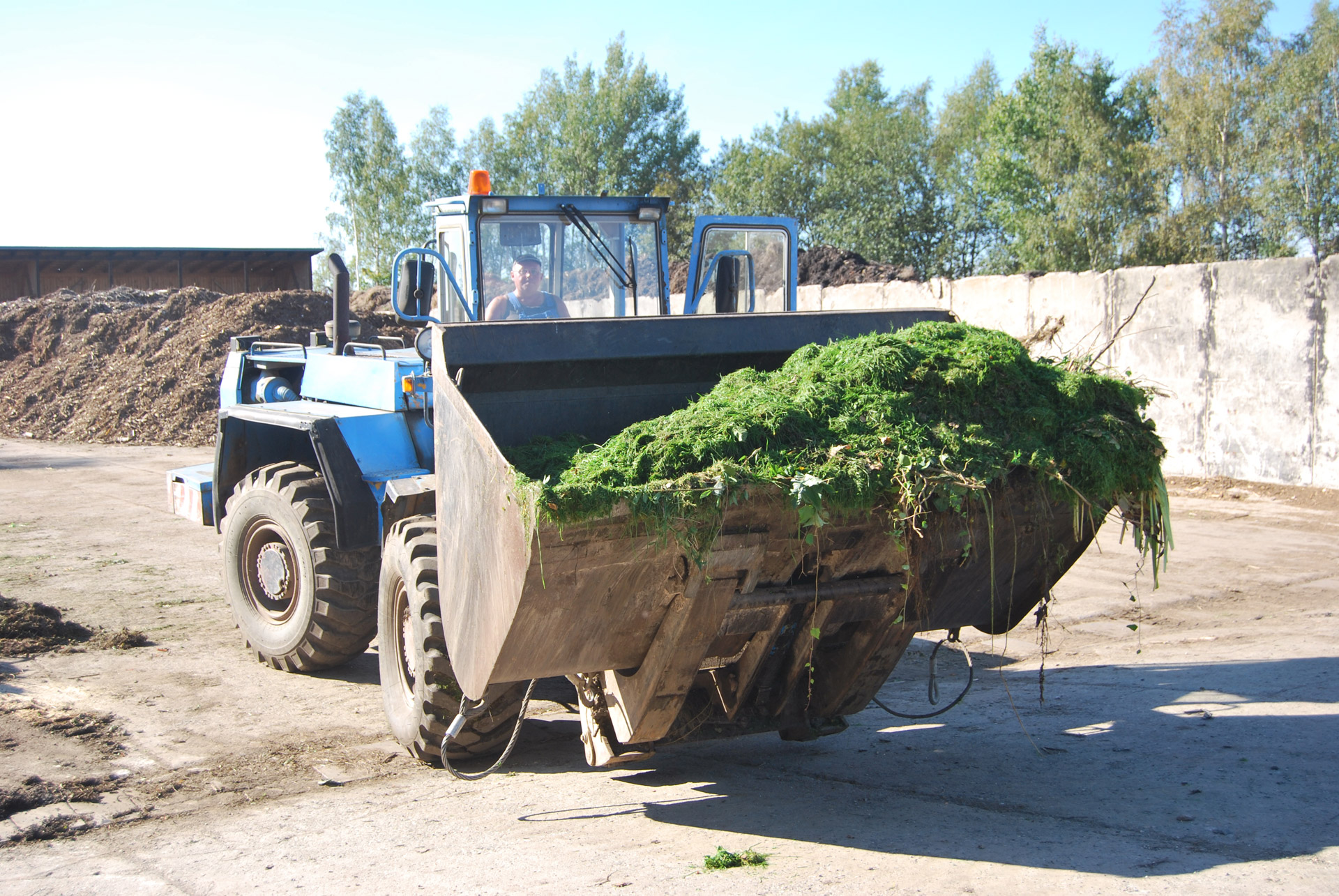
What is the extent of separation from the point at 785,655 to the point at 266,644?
11.3ft

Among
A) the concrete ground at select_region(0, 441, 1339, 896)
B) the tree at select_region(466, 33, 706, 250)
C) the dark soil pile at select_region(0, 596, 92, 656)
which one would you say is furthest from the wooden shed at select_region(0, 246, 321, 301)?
the concrete ground at select_region(0, 441, 1339, 896)

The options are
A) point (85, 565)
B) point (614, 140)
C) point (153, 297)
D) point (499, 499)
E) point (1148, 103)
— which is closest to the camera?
point (499, 499)

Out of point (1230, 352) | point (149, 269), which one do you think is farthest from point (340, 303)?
point (149, 269)

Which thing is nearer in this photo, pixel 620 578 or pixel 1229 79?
pixel 620 578

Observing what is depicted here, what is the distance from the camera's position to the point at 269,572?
6.08 m

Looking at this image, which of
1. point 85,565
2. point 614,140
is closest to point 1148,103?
point 614,140

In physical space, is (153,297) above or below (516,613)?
above

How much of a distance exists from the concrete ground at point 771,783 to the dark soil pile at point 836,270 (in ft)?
40.9

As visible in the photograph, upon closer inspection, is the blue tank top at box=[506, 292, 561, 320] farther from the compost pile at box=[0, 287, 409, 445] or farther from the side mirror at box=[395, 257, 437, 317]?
the compost pile at box=[0, 287, 409, 445]

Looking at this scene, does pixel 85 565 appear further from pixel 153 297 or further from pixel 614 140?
pixel 614 140

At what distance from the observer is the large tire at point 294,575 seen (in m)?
5.60

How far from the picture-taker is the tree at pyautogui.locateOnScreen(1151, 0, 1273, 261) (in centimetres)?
3011

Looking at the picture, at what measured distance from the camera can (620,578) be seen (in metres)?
3.26

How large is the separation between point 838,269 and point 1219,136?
17258 mm
